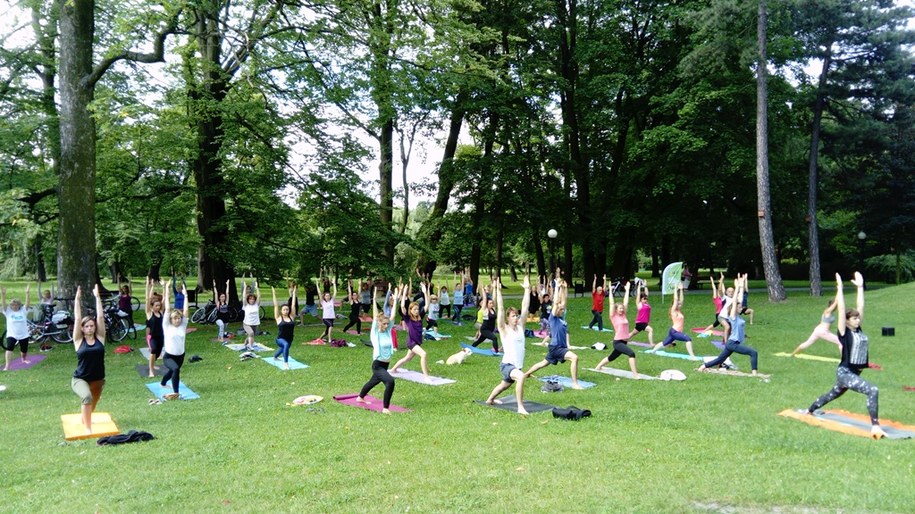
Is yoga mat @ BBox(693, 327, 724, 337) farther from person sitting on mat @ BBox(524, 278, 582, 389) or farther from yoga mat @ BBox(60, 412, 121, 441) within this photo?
yoga mat @ BBox(60, 412, 121, 441)

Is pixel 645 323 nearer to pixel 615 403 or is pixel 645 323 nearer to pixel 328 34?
pixel 615 403

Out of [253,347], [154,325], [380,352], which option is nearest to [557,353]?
[380,352]

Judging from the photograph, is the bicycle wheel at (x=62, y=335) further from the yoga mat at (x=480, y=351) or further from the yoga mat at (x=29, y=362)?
the yoga mat at (x=480, y=351)

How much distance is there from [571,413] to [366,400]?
366cm

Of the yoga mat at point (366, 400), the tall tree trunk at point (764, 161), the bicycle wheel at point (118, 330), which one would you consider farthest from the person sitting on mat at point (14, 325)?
the tall tree trunk at point (764, 161)

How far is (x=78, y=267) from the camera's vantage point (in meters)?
16.9

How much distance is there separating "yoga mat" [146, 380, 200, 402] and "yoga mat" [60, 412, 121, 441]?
58.8 inches

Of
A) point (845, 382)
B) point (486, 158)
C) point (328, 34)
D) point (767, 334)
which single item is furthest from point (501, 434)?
point (486, 158)

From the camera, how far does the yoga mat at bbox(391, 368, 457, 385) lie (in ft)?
40.3

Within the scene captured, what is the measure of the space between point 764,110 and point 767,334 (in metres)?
10.8

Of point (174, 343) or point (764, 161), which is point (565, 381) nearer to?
point (174, 343)

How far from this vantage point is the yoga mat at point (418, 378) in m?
12.3

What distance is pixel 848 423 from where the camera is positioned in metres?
8.74

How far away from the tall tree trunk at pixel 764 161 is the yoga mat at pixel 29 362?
997 inches
